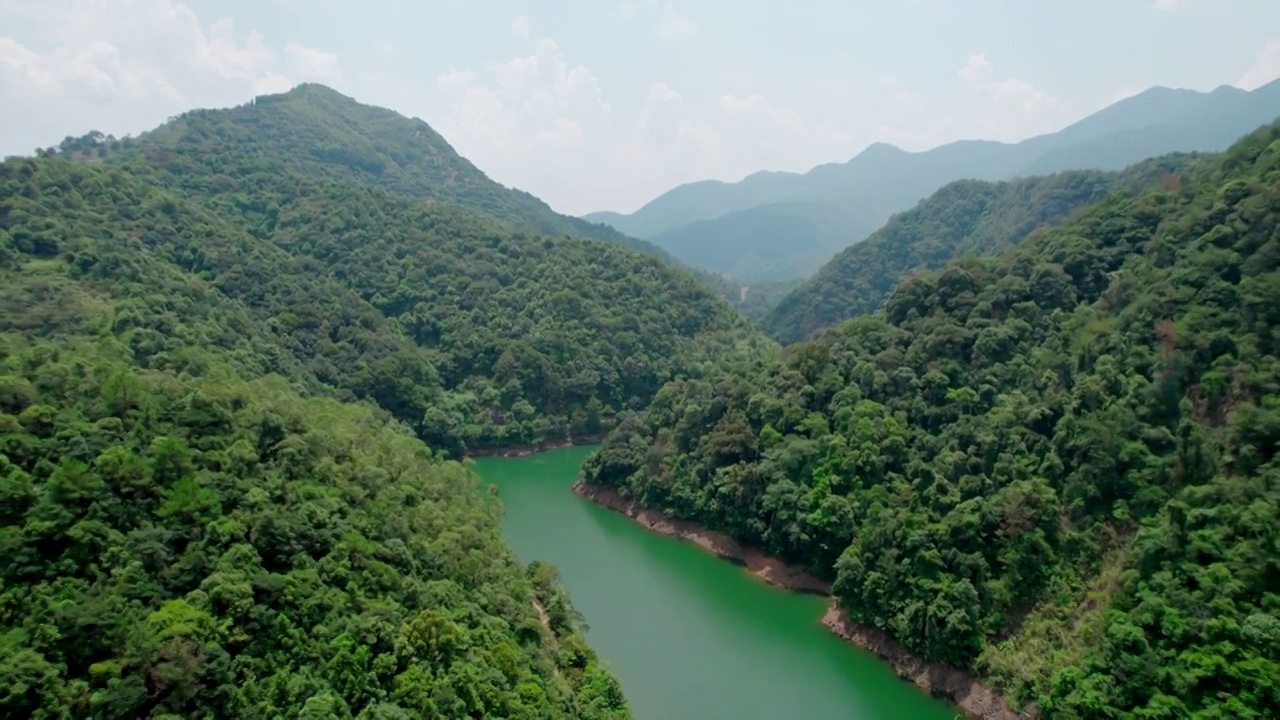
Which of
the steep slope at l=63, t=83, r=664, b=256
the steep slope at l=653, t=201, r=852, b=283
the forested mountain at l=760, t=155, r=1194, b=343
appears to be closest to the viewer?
the forested mountain at l=760, t=155, r=1194, b=343

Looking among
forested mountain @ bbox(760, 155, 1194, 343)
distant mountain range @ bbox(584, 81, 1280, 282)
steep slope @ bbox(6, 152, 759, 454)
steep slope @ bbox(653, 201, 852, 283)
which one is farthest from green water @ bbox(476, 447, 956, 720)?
steep slope @ bbox(653, 201, 852, 283)

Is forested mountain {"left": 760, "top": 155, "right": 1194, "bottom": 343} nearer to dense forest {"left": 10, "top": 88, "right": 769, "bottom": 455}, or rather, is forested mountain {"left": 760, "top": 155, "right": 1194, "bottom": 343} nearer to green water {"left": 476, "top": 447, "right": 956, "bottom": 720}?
dense forest {"left": 10, "top": 88, "right": 769, "bottom": 455}

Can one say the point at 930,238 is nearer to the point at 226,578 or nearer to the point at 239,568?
the point at 239,568

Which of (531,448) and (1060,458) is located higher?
(1060,458)

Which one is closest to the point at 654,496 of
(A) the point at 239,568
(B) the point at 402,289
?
(A) the point at 239,568

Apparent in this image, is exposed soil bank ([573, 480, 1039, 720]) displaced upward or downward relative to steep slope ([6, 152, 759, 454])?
downward

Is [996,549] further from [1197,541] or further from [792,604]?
[792,604]

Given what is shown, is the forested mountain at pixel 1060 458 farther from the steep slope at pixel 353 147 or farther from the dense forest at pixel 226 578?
the steep slope at pixel 353 147

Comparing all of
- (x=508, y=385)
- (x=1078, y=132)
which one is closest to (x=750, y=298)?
(x=508, y=385)
